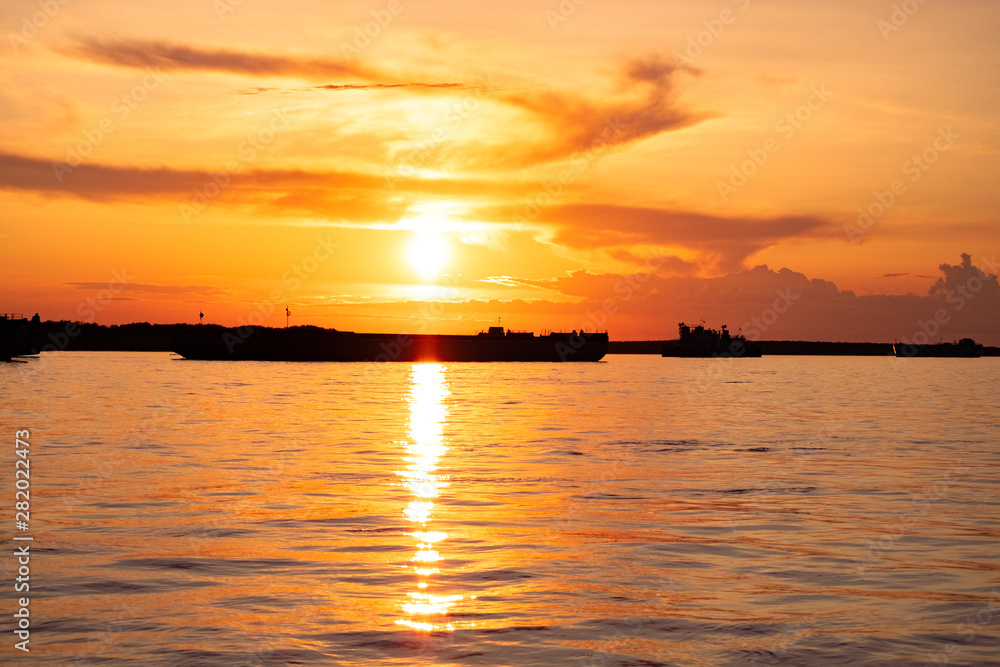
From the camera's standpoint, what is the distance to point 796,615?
1190 cm

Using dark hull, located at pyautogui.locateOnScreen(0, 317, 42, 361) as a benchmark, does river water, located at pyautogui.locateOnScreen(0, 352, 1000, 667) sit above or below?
below

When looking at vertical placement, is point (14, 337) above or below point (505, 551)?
above

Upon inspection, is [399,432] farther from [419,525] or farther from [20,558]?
[20,558]

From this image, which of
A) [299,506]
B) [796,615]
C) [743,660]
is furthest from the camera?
[299,506]

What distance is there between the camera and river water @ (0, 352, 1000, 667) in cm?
1072

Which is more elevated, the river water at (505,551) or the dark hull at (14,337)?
the dark hull at (14,337)

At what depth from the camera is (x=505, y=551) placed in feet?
51.1

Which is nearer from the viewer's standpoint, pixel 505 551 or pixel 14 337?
pixel 505 551

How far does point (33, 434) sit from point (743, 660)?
3366 cm

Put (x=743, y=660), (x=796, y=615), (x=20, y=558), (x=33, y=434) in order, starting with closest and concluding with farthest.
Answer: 1. (x=743, y=660)
2. (x=796, y=615)
3. (x=20, y=558)
4. (x=33, y=434)

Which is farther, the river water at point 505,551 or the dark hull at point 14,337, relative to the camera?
the dark hull at point 14,337

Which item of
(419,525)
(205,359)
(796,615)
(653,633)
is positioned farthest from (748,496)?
(205,359)

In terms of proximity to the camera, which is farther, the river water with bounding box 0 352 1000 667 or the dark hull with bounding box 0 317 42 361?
the dark hull with bounding box 0 317 42 361

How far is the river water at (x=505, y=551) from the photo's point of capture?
10.7 meters
